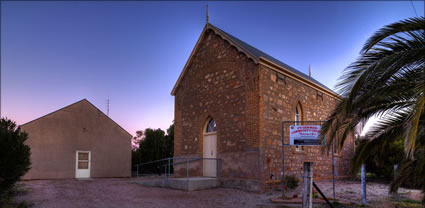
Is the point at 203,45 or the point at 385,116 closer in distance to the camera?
the point at 385,116

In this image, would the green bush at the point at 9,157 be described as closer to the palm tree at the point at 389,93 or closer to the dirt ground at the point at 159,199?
the dirt ground at the point at 159,199

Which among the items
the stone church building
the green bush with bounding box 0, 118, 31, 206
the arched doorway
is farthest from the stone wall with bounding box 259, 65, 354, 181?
the green bush with bounding box 0, 118, 31, 206

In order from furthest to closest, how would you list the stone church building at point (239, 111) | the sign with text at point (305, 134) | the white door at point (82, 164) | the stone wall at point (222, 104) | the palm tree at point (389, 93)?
the white door at point (82, 164)
the stone wall at point (222, 104)
the stone church building at point (239, 111)
the sign with text at point (305, 134)
the palm tree at point (389, 93)

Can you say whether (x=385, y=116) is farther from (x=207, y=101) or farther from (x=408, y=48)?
(x=207, y=101)

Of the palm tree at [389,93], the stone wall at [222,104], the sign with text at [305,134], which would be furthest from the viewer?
the stone wall at [222,104]

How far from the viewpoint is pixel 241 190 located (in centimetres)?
1282

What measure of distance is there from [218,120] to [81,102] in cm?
1129

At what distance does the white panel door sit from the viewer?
1487cm

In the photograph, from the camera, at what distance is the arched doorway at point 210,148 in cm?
1491

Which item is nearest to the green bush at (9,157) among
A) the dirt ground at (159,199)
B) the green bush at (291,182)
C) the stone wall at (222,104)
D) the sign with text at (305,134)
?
the dirt ground at (159,199)

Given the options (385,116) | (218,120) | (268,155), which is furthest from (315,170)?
(385,116)

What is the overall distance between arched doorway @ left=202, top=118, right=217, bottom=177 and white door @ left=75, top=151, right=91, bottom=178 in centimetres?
965

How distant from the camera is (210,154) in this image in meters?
15.2

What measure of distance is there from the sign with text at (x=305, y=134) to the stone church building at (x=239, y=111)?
227cm
